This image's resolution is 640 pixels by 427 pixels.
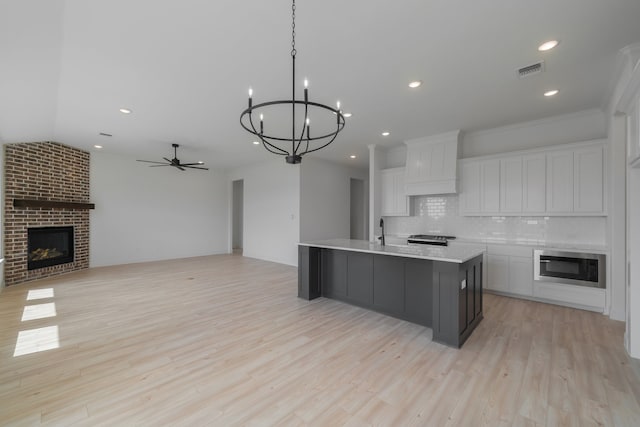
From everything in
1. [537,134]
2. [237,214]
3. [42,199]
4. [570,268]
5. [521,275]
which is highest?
[537,134]

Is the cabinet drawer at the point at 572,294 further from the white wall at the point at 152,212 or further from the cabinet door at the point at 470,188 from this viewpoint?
the white wall at the point at 152,212

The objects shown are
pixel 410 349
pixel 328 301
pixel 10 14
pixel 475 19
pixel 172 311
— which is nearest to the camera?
pixel 10 14

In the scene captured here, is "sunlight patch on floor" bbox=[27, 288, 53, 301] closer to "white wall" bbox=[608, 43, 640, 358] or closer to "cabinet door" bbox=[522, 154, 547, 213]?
"white wall" bbox=[608, 43, 640, 358]

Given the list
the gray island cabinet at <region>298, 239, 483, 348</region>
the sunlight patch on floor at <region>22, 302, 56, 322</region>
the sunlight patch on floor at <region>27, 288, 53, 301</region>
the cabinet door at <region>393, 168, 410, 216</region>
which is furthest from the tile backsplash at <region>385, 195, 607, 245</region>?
the sunlight patch on floor at <region>27, 288, 53, 301</region>

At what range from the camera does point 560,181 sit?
160 inches

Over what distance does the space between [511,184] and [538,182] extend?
1.13 ft

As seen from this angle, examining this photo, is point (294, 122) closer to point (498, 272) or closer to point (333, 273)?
point (333, 273)

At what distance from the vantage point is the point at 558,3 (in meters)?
1.96

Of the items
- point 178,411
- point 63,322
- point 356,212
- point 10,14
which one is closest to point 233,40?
point 10,14

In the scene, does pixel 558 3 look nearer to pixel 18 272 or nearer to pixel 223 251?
pixel 18 272

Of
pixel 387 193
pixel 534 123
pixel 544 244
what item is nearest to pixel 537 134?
pixel 534 123

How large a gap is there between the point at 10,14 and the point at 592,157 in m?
6.27

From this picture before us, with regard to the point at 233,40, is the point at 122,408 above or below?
below

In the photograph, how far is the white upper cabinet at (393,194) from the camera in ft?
18.8
